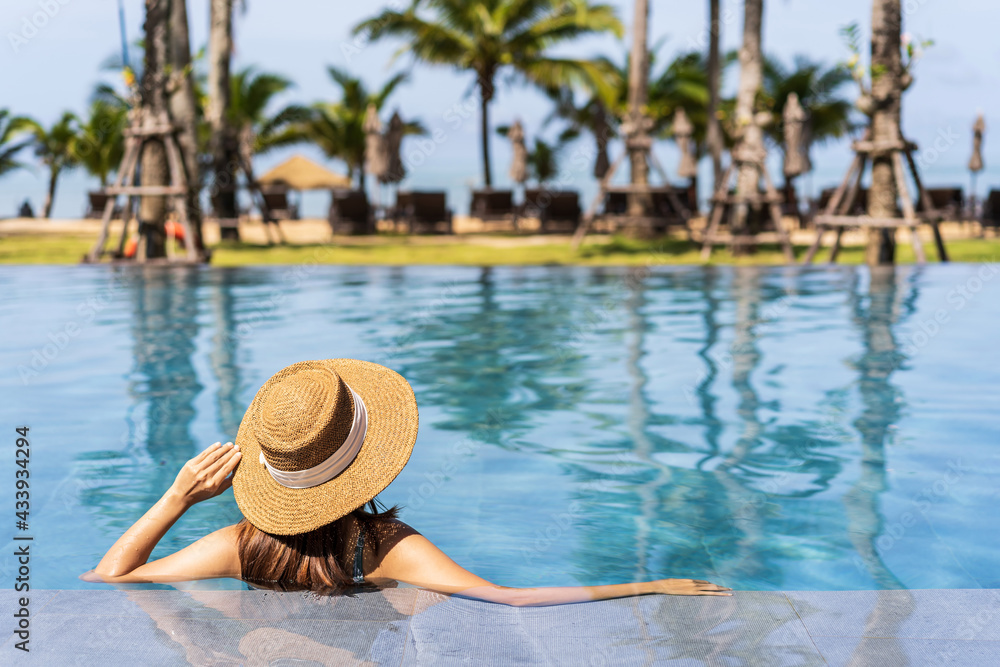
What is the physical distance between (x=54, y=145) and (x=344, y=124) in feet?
36.4

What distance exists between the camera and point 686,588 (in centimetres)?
269

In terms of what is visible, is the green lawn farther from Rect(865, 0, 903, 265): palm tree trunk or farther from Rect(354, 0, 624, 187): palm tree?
Rect(354, 0, 624, 187): palm tree

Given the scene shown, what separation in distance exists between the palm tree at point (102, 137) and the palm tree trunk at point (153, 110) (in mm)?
22127

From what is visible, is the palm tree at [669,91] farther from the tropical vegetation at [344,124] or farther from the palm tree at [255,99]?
the palm tree at [255,99]

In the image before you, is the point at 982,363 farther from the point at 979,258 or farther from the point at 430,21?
the point at 430,21

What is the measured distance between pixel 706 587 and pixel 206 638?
4.34ft

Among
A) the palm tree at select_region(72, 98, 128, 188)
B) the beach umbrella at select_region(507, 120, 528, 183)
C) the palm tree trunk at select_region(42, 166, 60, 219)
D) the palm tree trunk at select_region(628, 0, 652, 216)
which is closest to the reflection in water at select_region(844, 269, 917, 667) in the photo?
the palm tree trunk at select_region(628, 0, 652, 216)

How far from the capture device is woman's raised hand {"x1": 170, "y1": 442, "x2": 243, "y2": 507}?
2596 millimetres

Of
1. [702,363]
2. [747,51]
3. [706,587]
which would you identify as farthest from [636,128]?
[706,587]

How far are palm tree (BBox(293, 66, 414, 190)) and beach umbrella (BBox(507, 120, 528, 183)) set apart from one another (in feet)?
30.6

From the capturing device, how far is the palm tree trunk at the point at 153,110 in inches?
556

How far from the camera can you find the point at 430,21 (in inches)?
1083

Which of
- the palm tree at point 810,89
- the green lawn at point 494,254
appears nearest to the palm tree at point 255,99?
the green lawn at point 494,254

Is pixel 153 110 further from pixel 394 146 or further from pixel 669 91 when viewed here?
pixel 669 91
